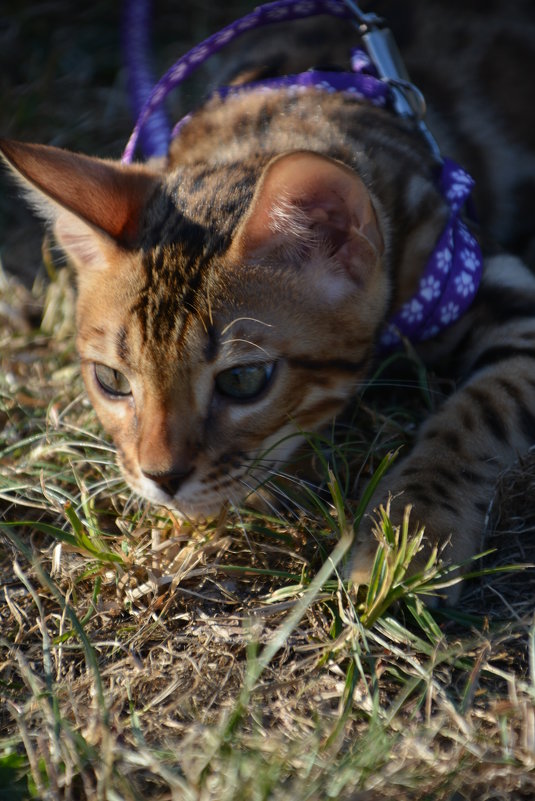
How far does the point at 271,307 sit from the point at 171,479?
1.37 feet

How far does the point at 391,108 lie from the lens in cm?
248

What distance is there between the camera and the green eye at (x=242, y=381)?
5.85 feet

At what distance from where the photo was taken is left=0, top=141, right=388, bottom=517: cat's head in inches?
68.7

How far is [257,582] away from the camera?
1.85 m

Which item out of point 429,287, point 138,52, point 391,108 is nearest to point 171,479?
point 429,287

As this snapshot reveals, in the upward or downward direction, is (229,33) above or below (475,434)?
above

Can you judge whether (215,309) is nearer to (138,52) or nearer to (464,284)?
(464,284)

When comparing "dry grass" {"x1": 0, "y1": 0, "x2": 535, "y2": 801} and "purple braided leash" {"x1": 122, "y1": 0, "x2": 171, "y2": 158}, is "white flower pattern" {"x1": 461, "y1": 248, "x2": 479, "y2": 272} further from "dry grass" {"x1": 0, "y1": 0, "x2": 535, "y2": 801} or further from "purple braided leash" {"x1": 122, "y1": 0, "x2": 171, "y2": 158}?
"purple braided leash" {"x1": 122, "y1": 0, "x2": 171, "y2": 158}

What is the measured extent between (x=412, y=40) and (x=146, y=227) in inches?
59.7

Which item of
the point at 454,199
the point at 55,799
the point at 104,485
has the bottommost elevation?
the point at 104,485

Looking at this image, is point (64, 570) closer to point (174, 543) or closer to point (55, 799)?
point (174, 543)

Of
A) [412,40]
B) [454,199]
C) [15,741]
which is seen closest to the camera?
[15,741]

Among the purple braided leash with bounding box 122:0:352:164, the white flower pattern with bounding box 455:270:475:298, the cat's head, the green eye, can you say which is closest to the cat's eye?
the cat's head

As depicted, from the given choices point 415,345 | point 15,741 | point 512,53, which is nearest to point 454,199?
point 415,345
